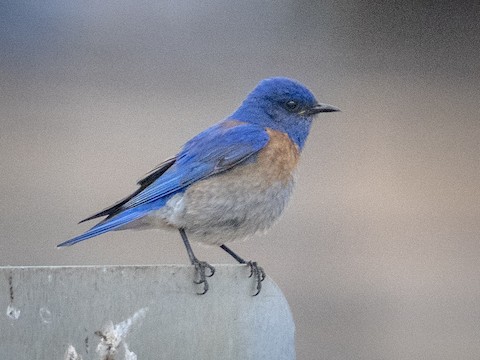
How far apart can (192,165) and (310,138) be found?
52.7 inches

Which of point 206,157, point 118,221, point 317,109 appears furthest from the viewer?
point 317,109

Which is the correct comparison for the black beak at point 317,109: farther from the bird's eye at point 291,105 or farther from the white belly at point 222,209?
the white belly at point 222,209

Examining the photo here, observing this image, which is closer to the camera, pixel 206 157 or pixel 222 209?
pixel 222 209

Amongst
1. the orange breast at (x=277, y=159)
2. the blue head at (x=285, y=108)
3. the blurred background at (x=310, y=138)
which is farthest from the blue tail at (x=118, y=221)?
the blurred background at (x=310, y=138)

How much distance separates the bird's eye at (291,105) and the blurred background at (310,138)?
749mm

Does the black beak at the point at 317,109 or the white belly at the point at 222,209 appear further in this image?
the black beak at the point at 317,109

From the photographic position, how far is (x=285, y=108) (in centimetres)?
393

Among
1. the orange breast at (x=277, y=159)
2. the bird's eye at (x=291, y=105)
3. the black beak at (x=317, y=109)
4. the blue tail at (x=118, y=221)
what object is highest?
the bird's eye at (x=291, y=105)

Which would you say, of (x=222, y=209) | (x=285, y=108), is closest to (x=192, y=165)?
(x=222, y=209)

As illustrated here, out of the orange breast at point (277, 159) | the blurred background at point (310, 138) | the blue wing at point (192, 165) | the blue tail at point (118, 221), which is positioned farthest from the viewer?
the blurred background at point (310, 138)

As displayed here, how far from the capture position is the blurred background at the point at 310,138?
14.9 ft

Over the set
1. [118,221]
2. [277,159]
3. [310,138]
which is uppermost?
[310,138]

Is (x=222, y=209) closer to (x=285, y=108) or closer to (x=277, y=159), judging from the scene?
(x=277, y=159)

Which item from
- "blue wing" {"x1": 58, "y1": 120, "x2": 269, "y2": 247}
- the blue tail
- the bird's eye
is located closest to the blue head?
the bird's eye
